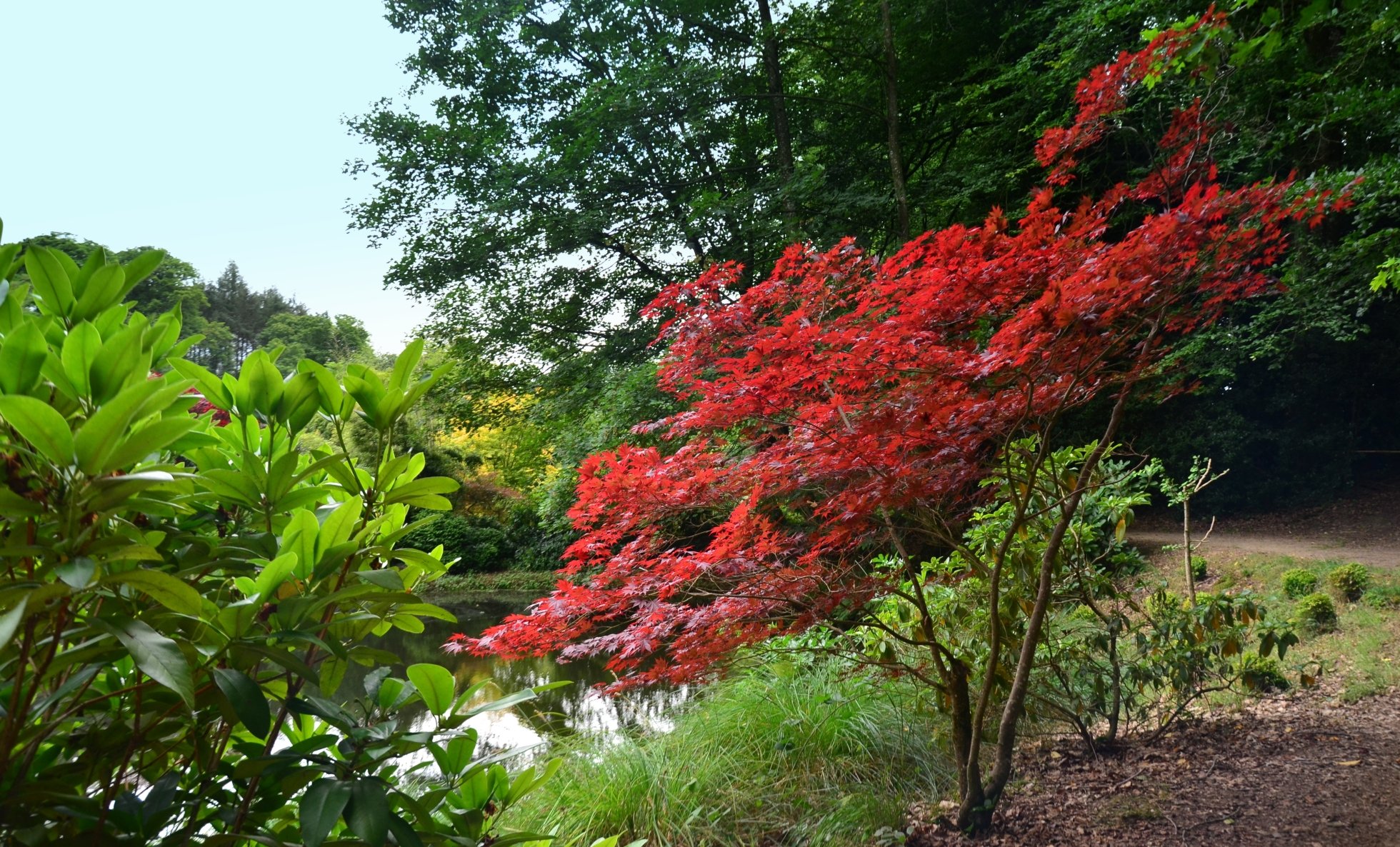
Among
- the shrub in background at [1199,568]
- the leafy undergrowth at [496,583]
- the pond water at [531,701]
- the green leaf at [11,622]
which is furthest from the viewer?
the leafy undergrowth at [496,583]

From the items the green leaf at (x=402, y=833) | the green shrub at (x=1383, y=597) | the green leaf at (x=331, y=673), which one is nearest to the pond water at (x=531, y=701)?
the green leaf at (x=331, y=673)

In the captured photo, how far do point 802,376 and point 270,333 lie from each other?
32656mm

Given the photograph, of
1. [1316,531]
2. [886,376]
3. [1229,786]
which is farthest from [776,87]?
[1316,531]

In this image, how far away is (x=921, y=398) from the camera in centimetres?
239

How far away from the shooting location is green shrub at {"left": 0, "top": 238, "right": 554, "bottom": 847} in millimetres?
521

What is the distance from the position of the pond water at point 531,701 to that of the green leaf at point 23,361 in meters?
3.50

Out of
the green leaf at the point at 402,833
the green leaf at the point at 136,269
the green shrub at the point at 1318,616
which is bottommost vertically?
the green shrub at the point at 1318,616

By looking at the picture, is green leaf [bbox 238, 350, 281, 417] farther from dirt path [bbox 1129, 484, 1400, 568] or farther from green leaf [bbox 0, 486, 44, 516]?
dirt path [bbox 1129, 484, 1400, 568]

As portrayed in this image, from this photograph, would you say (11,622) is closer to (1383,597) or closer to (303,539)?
(303,539)

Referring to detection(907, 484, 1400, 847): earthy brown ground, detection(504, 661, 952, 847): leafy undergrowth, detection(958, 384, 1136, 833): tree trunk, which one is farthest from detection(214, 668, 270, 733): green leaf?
detection(907, 484, 1400, 847): earthy brown ground

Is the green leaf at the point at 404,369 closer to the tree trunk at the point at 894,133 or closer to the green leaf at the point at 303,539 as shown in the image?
the green leaf at the point at 303,539

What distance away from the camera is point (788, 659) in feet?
14.1

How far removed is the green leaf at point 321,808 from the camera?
1.94ft

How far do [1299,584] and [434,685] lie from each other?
23.8 ft
